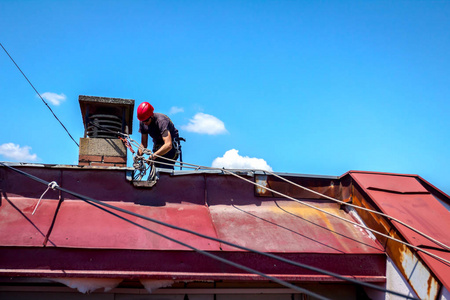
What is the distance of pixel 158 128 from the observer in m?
6.79

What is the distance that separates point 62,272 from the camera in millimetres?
4008

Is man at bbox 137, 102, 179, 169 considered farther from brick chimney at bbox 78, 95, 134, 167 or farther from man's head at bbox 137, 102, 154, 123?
brick chimney at bbox 78, 95, 134, 167

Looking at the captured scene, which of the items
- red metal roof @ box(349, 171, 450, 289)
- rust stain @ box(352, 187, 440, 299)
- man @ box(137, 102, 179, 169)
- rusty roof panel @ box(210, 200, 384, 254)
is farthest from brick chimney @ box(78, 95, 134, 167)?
rust stain @ box(352, 187, 440, 299)

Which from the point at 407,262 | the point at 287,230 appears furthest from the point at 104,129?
the point at 407,262

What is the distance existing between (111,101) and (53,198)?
2.54 m

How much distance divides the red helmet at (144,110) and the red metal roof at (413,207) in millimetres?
3522

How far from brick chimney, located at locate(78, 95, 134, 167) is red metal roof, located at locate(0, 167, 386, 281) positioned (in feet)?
4.58

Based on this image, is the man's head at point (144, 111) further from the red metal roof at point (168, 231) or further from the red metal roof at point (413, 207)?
the red metal roof at point (413, 207)

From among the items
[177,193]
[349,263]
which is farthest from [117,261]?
[349,263]

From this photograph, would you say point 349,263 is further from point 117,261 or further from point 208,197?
point 117,261

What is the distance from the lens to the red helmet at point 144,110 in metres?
6.56

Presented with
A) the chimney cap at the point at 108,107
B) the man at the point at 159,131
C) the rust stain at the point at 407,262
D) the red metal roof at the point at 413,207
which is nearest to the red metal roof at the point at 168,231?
the rust stain at the point at 407,262

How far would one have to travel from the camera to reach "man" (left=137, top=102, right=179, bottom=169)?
6493 millimetres

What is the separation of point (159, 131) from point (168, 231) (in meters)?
2.66
